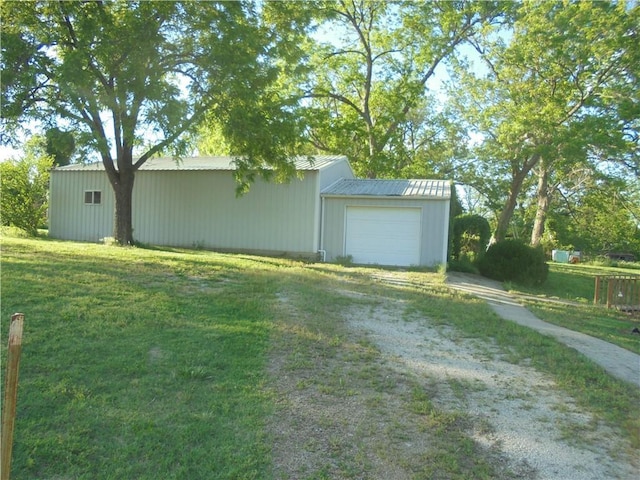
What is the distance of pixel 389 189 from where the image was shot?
56.5 ft

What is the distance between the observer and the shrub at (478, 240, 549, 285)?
1845cm

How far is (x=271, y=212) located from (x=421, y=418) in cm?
1348

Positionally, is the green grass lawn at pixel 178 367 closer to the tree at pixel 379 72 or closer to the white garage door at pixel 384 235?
the white garage door at pixel 384 235

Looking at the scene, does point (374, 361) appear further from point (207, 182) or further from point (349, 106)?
point (349, 106)

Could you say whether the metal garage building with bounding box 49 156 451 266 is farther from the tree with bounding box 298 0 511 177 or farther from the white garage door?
the tree with bounding box 298 0 511 177

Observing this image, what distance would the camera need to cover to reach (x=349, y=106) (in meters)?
30.0

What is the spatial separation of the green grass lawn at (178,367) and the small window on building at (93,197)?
436 inches

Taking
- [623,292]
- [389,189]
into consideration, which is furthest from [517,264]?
[389,189]

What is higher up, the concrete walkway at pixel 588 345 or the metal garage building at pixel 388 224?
the metal garage building at pixel 388 224

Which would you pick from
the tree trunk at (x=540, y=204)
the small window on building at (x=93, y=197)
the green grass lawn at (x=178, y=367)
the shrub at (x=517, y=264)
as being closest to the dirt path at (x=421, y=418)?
the green grass lawn at (x=178, y=367)

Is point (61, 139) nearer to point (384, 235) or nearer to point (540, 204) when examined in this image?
point (384, 235)

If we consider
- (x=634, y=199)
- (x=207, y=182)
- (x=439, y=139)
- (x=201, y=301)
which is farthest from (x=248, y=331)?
(x=634, y=199)

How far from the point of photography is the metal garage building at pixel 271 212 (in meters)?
16.3

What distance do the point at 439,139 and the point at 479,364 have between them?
30.8 meters
